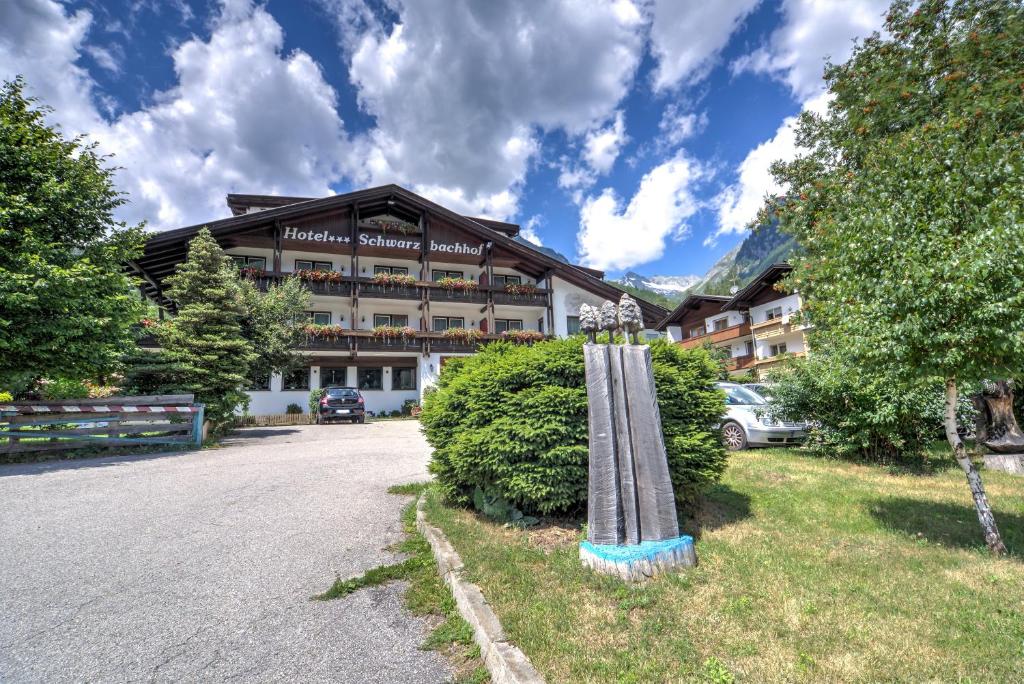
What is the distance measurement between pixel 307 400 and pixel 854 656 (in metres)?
26.0

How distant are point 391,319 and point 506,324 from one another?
7.85 metres

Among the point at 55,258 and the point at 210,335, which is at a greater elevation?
the point at 55,258

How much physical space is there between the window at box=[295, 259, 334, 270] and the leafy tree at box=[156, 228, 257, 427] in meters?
11.5

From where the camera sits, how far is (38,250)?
1060 centimetres

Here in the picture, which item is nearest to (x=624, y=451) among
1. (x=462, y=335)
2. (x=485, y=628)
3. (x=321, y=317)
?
(x=485, y=628)

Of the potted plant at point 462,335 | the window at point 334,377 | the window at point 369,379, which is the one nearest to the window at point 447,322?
the potted plant at point 462,335

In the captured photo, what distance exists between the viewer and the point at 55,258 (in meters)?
11.1

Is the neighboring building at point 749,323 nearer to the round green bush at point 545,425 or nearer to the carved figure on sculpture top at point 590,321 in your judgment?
the round green bush at point 545,425

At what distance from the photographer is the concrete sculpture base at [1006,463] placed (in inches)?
292

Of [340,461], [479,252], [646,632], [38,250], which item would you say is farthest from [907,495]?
[479,252]

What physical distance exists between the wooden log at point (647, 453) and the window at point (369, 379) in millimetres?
24852

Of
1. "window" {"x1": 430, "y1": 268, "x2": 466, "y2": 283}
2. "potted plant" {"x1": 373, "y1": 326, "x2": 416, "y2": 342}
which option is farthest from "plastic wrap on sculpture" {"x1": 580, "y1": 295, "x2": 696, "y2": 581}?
"window" {"x1": 430, "y1": 268, "x2": 466, "y2": 283}

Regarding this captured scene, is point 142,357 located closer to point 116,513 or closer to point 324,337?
point 116,513

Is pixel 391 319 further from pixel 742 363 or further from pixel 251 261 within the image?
pixel 742 363
